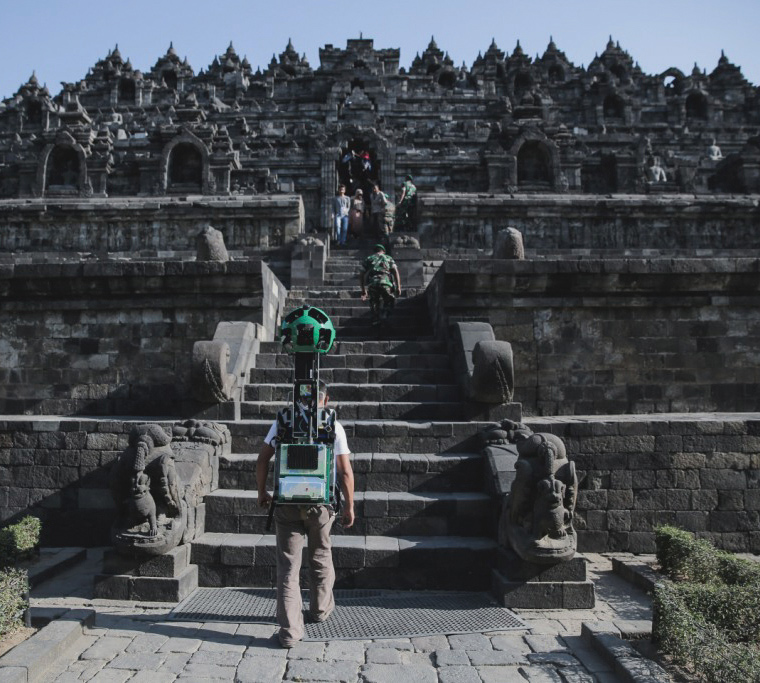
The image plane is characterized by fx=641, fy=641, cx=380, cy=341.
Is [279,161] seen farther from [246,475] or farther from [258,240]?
[246,475]

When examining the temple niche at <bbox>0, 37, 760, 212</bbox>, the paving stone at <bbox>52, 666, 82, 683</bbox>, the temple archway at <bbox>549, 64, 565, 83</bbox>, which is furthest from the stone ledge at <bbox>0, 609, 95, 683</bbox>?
the temple archway at <bbox>549, 64, 565, 83</bbox>

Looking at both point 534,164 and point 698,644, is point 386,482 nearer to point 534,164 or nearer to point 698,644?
point 698,644

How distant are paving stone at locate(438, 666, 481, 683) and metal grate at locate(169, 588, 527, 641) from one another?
55cm

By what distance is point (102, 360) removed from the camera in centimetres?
962

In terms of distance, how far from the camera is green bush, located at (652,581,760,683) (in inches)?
142

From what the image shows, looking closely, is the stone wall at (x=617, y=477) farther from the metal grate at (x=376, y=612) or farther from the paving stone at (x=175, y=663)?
the paving stone at (x=175, y=663)

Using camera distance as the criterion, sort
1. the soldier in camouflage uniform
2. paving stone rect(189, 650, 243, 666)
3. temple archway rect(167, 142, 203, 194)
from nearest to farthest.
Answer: paving stone rect(189, 650, 243, 666)
the soldier in camouflage uniform
temple archway rect(167, 142, 203, 194)

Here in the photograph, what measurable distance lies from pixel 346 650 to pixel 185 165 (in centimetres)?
2132

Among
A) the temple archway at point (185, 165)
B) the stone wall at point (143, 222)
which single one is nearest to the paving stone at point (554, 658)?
the stone wall at point (143, 222)

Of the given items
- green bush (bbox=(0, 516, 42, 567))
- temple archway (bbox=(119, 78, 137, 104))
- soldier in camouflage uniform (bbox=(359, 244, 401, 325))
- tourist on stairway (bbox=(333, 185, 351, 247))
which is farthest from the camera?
temple archway (bbox=(119, 78, 137, 104))

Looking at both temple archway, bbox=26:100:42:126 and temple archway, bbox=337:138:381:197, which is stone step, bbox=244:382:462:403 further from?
temple archway, bbox=26:100:42:126

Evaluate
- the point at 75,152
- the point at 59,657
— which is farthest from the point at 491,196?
the point at 75,152

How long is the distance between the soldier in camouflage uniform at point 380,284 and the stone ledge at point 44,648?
6.28 meters

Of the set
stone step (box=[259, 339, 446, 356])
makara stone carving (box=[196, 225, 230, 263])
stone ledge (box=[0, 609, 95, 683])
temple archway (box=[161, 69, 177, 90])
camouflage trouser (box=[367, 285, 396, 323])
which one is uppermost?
temple archway (box=[161, 69, 177, 90])
